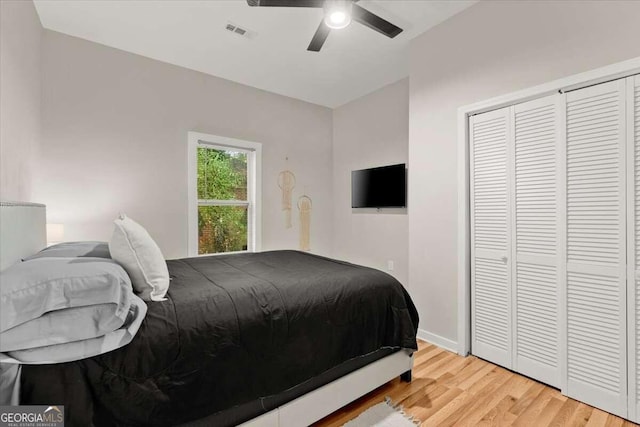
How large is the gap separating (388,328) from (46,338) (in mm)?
1684

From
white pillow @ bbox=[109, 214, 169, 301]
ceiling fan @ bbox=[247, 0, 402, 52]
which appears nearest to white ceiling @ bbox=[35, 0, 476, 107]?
ceiling fan @ bbox=[247, 0, 402, 52]

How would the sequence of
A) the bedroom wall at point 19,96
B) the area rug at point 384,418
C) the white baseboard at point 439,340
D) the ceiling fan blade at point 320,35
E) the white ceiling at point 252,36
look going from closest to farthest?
the area rug at point 384,418 → the bedroom wall at point 19,96 → the ceiling fan blade at point 320,35 → the white ceiling at point 252,36 → the white baseboard at point 439,340

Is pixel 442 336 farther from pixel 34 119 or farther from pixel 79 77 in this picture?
pixel 79 77

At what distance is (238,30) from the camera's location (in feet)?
9.21

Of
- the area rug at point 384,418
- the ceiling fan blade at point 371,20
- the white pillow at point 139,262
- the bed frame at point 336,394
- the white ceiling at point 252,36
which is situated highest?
the white ceiling at point 252,36

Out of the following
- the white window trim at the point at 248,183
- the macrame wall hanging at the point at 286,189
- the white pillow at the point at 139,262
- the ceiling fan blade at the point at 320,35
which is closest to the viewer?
the white pillow at the point at 139,262

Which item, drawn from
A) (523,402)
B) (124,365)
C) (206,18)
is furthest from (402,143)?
(124,365)

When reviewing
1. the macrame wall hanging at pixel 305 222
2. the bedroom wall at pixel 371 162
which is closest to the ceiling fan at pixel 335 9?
the bedroom wall at pixel 371 162

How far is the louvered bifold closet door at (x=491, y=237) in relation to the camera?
7.64 feet

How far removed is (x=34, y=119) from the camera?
250 centimetres

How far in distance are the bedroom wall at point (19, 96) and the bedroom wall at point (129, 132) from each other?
0.72 feet

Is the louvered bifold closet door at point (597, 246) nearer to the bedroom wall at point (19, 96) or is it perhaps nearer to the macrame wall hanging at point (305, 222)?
the macrame wall hanging at point (305, 222)

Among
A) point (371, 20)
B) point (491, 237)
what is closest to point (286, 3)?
point (371, 20)

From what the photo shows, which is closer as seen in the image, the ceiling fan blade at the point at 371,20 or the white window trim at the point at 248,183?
the ceiling fan blade at the point at 371,20
